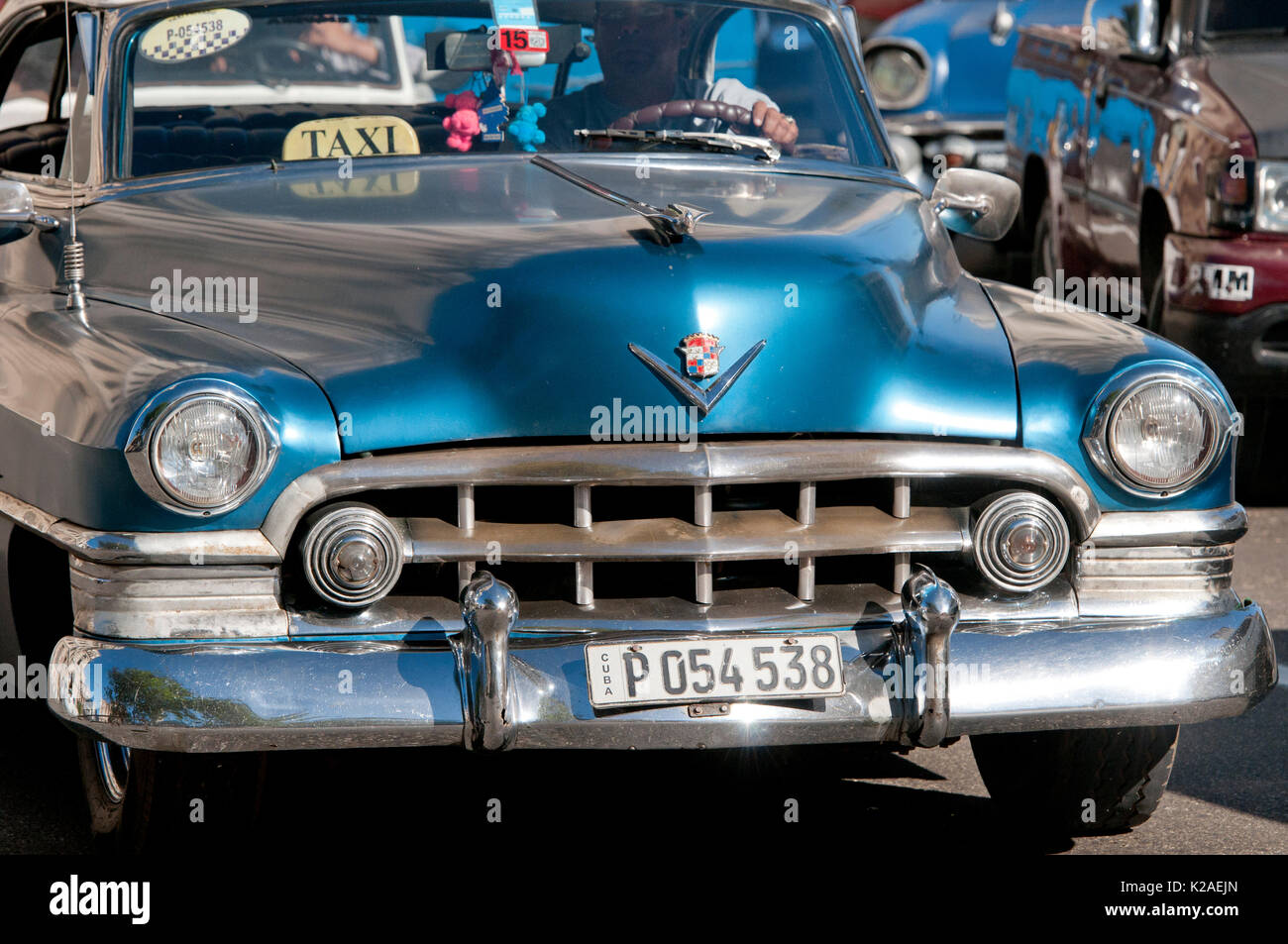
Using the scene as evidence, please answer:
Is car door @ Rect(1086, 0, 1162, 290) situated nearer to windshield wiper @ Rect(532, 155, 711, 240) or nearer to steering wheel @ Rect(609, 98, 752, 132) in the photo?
steering wheel @ Rect(609, 98, 752, 132)

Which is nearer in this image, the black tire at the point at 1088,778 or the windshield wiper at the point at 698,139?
the black tire at the point at 1088,778

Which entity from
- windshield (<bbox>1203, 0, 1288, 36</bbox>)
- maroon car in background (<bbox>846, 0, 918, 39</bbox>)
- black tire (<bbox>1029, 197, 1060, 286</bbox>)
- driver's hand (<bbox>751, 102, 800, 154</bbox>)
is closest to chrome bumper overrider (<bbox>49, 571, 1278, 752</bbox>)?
A: driver's hand (<bbox>751, 102, 800, 154</bbox>)

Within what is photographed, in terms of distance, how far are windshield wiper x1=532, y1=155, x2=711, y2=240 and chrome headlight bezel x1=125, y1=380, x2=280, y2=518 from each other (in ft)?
2.93

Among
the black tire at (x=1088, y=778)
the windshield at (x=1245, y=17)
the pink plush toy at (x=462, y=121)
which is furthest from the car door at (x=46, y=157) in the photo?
the windshield at (x=1245, y=17)

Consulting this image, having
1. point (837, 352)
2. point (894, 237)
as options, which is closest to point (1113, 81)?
point (894, 237)

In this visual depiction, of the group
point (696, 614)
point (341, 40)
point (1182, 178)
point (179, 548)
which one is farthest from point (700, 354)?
point (1182, 178)

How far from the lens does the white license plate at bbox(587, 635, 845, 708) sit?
10.2ft

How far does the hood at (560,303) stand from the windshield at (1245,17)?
12.3 feet

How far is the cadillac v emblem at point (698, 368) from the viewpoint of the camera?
3.28 m

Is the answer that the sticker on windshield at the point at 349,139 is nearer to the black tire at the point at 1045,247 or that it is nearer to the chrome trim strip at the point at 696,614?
the chrome trim strip at the point at 696,614

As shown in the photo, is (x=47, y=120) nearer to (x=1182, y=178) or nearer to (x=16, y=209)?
(x=16, y=209)

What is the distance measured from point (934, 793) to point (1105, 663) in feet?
3.14

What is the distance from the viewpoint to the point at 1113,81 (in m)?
7.77
